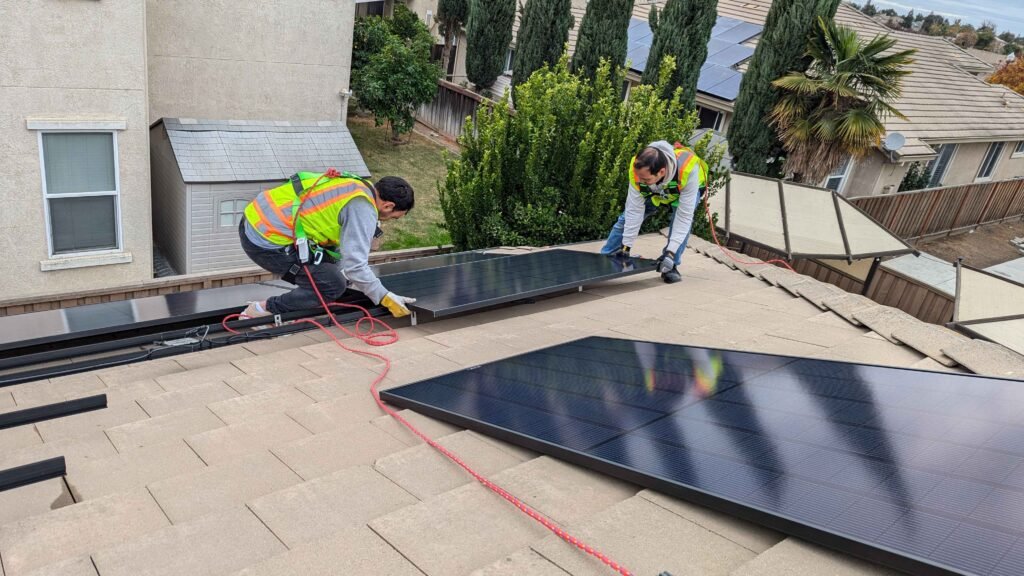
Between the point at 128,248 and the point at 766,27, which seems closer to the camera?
the point at 128,248

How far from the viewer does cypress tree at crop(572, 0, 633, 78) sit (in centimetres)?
2211

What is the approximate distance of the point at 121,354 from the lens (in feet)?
17.4

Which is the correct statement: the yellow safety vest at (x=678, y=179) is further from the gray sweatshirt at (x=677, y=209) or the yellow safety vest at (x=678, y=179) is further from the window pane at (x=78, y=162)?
the window pane at (x=78, y=162)

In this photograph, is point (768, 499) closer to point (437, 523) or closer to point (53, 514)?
point (437, 523)

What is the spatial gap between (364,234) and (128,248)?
8.77 m

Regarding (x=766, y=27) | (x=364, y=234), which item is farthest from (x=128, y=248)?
(x=766, y=27)

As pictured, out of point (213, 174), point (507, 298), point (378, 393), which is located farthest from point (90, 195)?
point (378, 393)

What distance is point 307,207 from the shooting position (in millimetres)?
5746


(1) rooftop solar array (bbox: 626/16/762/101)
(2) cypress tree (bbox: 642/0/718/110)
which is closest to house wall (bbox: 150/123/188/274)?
(1) rooftop solar array (bbox: 626/16/762/101)

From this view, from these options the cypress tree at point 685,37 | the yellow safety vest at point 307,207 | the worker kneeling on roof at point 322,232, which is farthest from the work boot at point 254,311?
the cypress tree at point 685,37

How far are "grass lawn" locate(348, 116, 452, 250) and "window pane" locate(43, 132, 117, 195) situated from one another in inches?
268

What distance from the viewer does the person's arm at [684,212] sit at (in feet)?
26.4

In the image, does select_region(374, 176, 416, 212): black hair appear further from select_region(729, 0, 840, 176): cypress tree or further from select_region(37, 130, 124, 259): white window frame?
select_region(729, 0, 840, 176): cypress tree

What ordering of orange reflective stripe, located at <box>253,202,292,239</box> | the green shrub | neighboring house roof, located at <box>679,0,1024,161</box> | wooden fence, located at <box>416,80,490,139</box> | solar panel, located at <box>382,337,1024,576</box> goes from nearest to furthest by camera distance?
solar panel, located at <box>382,337,1024,576</box>
orange reflective stripe, located at <box>253,202,292,239</box>
the green shrub
neighboring house roof, located at <box>679,0,1024,161</box>
wooden fence, located at <box>416,80,490,139</box>
